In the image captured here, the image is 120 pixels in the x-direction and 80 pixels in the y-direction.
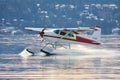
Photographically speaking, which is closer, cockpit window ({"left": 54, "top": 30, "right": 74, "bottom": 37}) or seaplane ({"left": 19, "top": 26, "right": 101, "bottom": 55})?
seaplane ({"left": 19, "top": 26, "right": 101, "bottom": 55})

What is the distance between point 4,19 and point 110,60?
15762 cm

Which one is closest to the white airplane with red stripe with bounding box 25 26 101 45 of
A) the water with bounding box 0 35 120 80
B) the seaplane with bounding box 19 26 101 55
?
the seaplane with bounding box 19 26 101 55

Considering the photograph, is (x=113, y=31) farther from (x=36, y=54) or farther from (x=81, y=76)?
(x=81, y=76)

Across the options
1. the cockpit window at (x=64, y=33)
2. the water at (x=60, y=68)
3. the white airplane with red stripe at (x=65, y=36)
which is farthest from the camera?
the cockpit window at (x=64, y=33)

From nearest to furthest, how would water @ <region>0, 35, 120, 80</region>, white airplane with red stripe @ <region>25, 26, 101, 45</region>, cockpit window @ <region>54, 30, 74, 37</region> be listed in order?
1. water @ <region>0, 35, 120, 80</region>
2. white airplane with red stripe @ <region>25, 26, 101, 45</region>
3. cockpit window @ <region>54, 30, 74, 37</region>

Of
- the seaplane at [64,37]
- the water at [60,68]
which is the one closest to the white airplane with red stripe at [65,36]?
the seaplane at [64,37]

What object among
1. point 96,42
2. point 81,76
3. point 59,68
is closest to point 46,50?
point 96,42

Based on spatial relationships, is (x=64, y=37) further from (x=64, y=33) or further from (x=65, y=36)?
(x=64, y=33)

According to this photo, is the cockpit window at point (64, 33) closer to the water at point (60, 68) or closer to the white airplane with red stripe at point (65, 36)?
the white airplane with red stripe at point (65, 36)

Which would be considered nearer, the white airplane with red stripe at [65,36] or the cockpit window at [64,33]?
the white airplane with red stripe at [65,36]

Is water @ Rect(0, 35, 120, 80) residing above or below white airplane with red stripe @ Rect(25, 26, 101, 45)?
below

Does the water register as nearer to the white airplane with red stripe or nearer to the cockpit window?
the white airplane with red stripe

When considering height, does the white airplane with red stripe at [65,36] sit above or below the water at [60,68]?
above

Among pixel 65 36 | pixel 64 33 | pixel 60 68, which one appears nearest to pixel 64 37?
pixel 65 36
